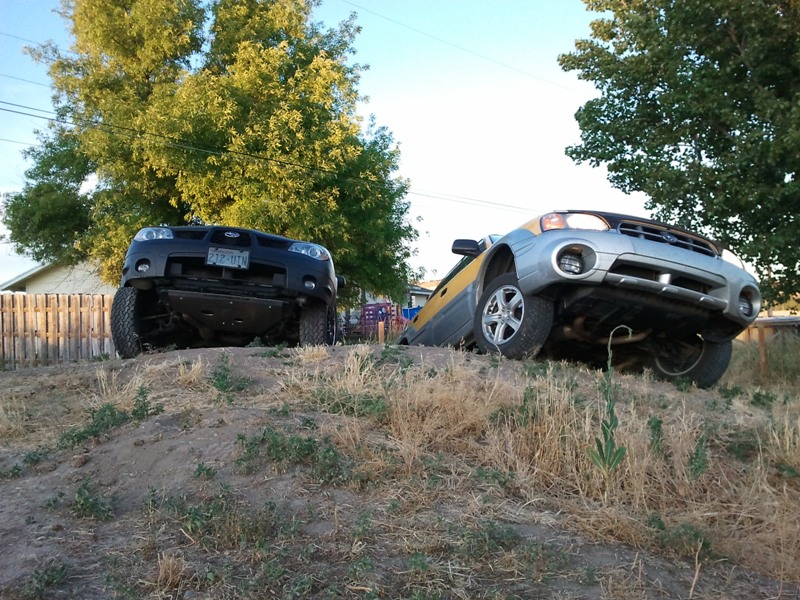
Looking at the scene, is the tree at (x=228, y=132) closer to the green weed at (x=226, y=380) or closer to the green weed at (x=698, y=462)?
the green weed at (x=226, y=380)

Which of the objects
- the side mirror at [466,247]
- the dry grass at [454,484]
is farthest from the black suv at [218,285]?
the side mirror at [466,247]

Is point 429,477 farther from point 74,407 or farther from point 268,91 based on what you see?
point 268,91

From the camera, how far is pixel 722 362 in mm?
6352

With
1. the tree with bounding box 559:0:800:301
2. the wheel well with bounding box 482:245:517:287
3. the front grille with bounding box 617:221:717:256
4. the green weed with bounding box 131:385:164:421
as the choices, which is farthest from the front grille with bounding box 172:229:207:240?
the tree with bounding box 559:0:800:301

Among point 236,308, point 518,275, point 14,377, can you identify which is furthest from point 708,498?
point 14,377

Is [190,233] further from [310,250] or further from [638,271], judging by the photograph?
[638,271]

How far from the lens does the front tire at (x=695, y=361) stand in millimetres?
6344

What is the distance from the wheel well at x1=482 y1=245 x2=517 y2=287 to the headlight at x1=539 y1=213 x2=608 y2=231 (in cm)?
50

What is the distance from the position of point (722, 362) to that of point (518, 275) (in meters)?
1.98

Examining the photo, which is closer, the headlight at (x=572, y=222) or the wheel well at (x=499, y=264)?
the headlight at (x=572, y=222)

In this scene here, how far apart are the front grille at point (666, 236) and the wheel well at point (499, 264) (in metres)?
1.02

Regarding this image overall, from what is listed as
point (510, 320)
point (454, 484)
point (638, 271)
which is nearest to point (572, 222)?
point (638, 271)

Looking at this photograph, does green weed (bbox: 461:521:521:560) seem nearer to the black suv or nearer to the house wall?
the black suv

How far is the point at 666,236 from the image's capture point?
5.87m
